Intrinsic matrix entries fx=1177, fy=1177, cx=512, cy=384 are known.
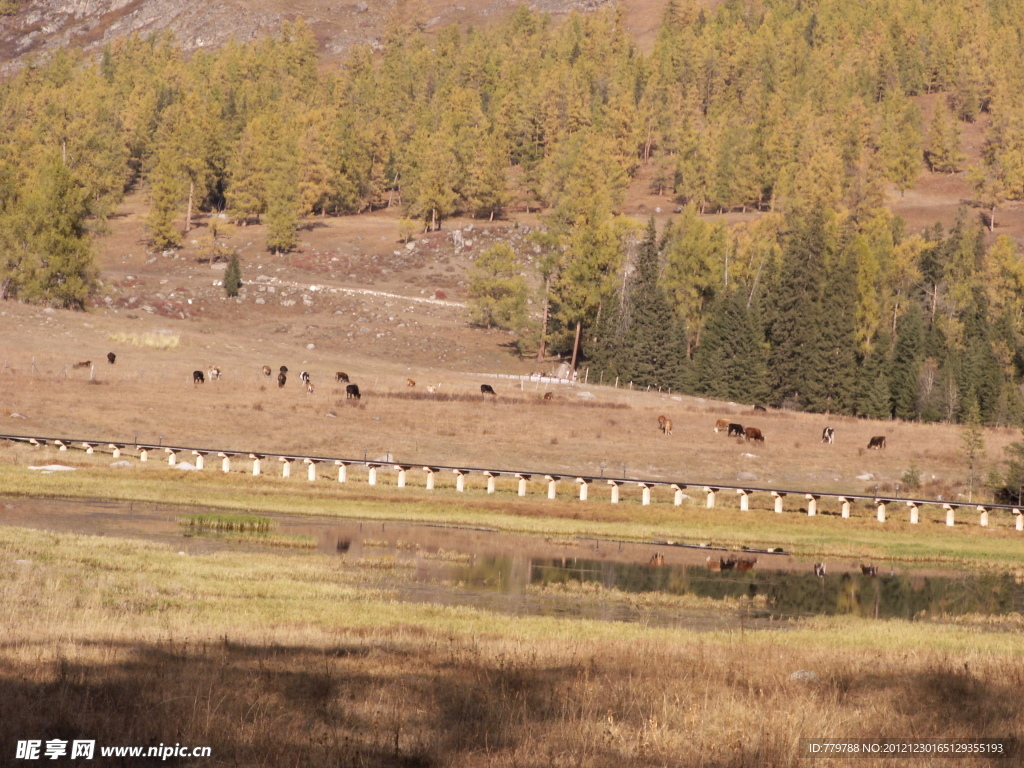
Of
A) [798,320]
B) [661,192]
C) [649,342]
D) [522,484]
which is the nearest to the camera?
[522,484]

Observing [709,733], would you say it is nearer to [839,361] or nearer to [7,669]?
[7,669]

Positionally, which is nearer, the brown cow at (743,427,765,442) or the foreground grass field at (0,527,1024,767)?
the foreground grass field at (0,527,1024,767)

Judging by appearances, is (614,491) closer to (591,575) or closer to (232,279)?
(591,575)

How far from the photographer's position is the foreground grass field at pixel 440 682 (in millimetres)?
9125

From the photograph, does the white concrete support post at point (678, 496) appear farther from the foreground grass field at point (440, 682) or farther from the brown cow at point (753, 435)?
the foreground grass field at point (440, 682)

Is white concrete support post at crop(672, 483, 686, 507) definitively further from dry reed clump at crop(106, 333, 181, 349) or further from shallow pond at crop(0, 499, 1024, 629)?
dry reed clump at crop(106, 333, 181, 349)

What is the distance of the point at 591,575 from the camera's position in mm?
26906

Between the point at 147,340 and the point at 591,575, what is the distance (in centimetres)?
6389

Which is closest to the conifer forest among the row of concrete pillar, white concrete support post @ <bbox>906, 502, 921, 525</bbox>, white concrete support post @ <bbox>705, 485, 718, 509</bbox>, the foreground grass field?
white concrete support post @ <bbox>906, 502, 921, 525</bbox>

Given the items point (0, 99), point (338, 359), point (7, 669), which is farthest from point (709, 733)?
point (0, 99)

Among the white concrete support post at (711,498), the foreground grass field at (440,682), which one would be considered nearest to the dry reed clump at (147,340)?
the white concrete support post at (711,498)

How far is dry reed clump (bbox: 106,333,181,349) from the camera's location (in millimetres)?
82875

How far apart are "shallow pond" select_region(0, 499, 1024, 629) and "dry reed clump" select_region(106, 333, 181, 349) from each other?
50.4m

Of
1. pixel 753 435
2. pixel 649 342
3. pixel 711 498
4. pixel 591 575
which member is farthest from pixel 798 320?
pixel 591 575
